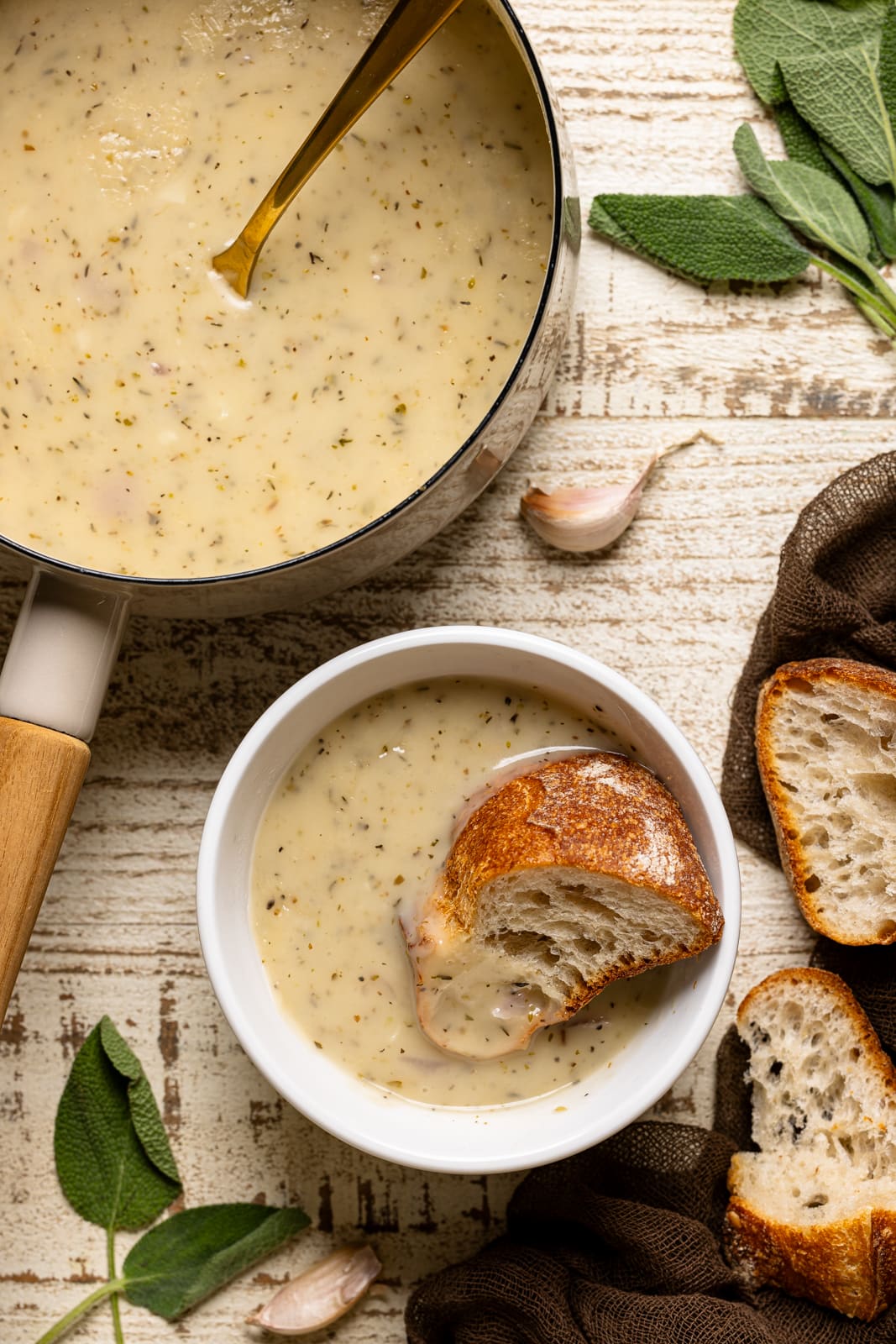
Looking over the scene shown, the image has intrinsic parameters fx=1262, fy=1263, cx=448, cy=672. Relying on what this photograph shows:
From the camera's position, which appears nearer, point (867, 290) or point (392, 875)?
point (392, 875)

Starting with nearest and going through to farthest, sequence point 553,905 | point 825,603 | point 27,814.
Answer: point 27,814
point 553,905
point 825,603

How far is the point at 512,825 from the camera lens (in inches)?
53.7

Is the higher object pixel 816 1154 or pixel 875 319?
pixel 875 319

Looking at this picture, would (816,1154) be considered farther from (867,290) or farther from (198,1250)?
(867,290)

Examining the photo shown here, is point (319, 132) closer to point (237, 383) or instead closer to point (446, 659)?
point (237, 383)

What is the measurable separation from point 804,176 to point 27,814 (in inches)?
A: 46.0

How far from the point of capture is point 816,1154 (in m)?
1.51

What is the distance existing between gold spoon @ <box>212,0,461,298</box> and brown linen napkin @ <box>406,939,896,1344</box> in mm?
1064

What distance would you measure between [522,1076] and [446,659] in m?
0.50

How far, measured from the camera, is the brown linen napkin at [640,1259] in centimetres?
146

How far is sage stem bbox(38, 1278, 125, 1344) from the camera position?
5.21 feet

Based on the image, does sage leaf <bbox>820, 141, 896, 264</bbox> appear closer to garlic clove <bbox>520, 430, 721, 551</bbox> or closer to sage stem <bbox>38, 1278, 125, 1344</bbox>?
garlic clove <bbox>520, 430, 721, 551</bbox>

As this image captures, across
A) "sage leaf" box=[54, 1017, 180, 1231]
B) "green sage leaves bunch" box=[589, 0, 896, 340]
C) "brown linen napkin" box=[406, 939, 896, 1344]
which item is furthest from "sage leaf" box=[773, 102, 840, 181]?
"sage leaf" box=[54, 1017, 180, 1231]

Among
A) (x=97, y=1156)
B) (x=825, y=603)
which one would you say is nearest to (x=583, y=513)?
(x=825, y=603)
